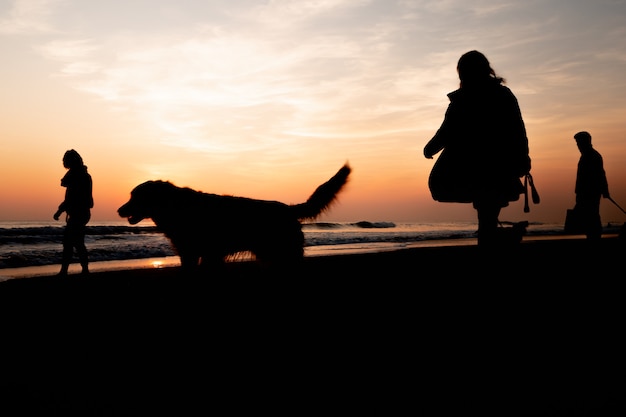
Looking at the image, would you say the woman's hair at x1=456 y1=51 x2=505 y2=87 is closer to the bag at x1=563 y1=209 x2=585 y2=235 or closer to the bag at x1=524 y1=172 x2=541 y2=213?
the bag at x1=524 y1=172 x2=541 y2=213

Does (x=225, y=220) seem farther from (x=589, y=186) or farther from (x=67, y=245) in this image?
(x=589, y=186)

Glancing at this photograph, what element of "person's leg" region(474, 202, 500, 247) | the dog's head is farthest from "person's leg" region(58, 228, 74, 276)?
"person's leg" region(474, 202, 500, 247)

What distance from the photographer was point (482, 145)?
4.77 metres

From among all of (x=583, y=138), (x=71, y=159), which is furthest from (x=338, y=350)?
(x=583, y=138)

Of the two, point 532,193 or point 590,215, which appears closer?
point 532,193

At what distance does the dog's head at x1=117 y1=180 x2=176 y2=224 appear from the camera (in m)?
7.26

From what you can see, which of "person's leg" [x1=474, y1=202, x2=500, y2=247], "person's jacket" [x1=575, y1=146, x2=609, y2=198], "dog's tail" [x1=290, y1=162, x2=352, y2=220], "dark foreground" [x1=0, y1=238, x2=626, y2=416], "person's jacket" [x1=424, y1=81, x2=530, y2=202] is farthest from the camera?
"person's jacket" [x1=575, y1=146, x2=609, y2=198]

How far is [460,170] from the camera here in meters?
4.83

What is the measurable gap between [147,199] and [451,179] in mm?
4277

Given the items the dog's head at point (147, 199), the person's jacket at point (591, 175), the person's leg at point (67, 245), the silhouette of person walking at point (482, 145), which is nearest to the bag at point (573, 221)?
the person's jacket at point (591, 175)

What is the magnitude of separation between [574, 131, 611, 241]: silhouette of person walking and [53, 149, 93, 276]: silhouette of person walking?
8622 mm

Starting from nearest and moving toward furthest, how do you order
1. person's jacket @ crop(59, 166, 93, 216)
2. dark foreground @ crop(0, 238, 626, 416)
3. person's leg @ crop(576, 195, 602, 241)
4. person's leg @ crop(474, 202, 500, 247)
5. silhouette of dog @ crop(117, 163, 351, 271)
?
1. dark foreground @ crop(0, 238, 626, 416)
2. person's leg @ crop(474, 202, 500, 247)
3. silhouette of dog @ crop(117, 163, 351, 271)
4. person's jacket @ crop(59, 166, 93, 216)
5. person's leg @ crop(576, 195, 602, 241)

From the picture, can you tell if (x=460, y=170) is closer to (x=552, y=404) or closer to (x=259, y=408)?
(x=552, y=404)

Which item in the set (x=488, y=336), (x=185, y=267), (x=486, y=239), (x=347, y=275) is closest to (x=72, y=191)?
(x=185, y=267)
